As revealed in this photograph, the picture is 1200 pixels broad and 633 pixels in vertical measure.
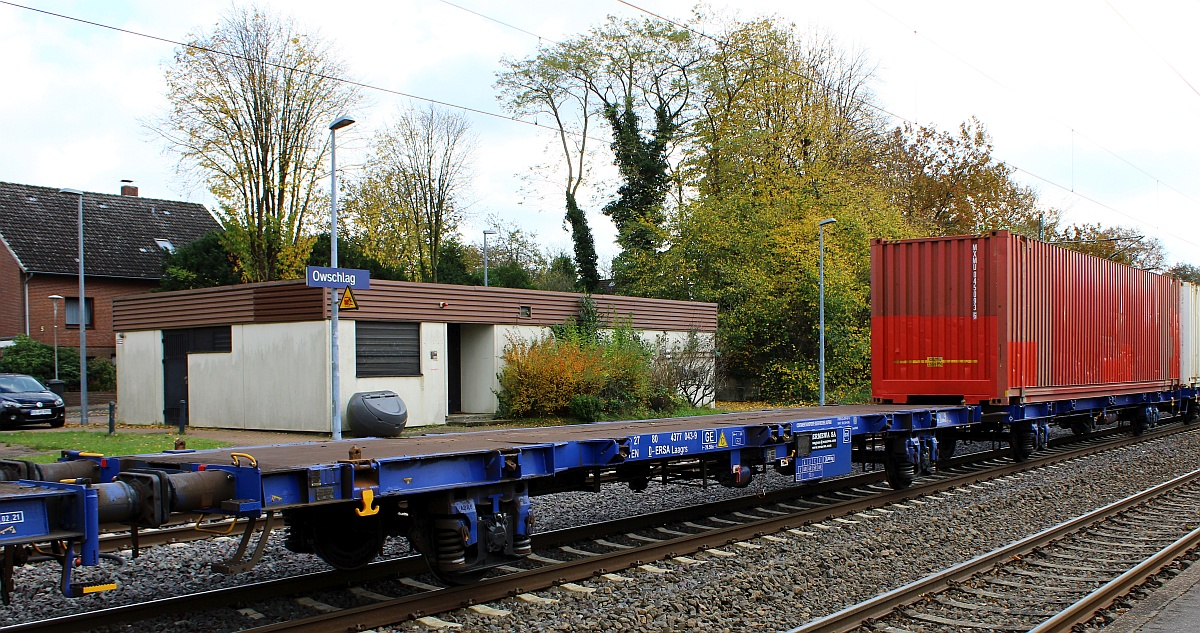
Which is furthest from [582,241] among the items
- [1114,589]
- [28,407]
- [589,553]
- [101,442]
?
[1114,589]

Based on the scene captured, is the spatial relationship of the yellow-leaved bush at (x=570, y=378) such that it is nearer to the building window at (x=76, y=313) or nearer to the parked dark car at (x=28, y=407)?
the parked dark car at (x=28, y=407)

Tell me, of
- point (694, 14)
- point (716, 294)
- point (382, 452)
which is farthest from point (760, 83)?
point (382, 452)

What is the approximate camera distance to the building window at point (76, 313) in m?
38.5

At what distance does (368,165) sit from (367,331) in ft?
65.7

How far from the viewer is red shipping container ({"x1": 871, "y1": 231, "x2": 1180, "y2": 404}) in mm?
13055

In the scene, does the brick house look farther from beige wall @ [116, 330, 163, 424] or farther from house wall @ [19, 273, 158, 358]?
beige wall @ [116, 330, 163, 424]

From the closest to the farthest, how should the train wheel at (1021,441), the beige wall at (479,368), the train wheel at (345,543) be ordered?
the train wheel at (345,543), the train wheel at (1021,441), the beige wall at (479,368)

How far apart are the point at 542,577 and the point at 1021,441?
10104 millimetres

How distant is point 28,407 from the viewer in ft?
76.8

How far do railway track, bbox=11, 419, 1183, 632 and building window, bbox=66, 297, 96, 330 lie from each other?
35.9m

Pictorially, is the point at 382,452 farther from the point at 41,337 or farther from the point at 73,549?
the point at 41,337

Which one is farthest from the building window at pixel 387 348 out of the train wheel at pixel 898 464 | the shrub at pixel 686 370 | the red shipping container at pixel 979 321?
the train wheel at pixel 898 464

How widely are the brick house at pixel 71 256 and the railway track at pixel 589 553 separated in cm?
3309

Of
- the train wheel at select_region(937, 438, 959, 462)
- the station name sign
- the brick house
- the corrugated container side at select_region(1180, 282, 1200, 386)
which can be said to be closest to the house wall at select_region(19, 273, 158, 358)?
the brick house
